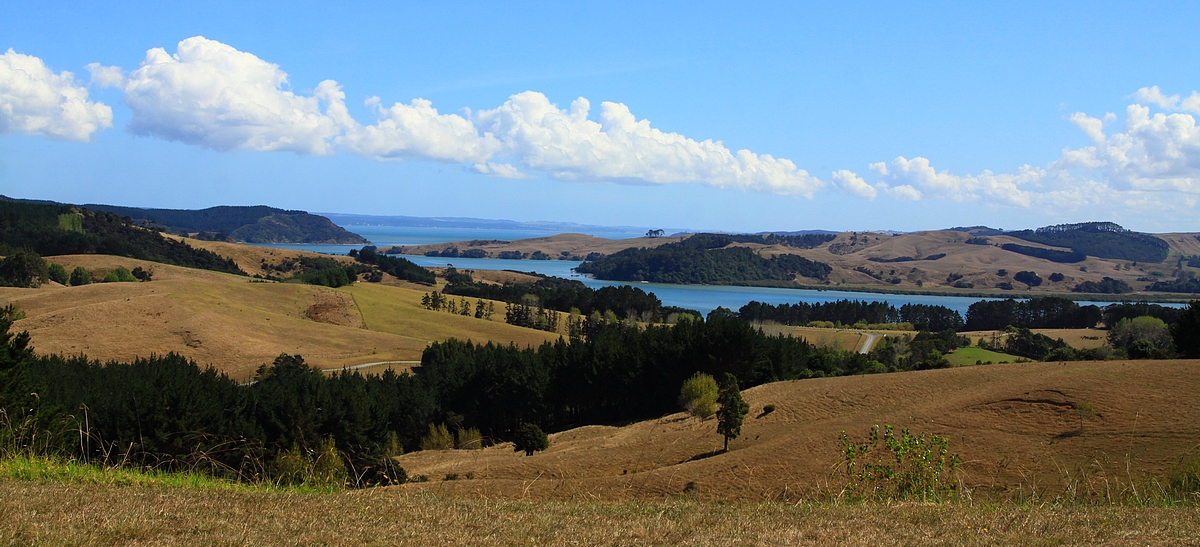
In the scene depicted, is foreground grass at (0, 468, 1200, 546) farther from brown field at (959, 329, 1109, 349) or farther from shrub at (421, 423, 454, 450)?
brown field at (959, 329, 1109, 349)

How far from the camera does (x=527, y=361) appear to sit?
54250 mm

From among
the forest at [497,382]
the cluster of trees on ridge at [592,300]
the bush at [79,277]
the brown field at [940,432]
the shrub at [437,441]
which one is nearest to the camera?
the brown field at [940,432]

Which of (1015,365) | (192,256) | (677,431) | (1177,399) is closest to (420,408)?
(677,431)

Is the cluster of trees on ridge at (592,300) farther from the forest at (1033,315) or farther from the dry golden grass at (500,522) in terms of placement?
the dry golden grass at (500,522)

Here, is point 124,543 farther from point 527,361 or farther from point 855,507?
point 527,361

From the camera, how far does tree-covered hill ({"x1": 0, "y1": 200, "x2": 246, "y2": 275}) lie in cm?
12269

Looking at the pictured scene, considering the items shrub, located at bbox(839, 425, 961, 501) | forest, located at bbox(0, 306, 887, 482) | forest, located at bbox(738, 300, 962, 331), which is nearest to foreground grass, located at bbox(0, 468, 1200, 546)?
shrub, located at bbox(839, 425, 961, 501)

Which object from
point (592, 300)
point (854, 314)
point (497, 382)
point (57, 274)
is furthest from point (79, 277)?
point (854, 314)

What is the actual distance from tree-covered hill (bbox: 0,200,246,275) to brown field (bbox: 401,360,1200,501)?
112 meters

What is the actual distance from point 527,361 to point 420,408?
8.13m

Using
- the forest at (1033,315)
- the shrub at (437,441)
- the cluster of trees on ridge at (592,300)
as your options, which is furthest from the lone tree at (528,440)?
the forest at (1033,315)

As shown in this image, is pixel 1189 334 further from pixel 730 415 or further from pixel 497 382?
pixel 497 382

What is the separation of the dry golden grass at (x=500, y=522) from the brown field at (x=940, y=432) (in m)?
6.80

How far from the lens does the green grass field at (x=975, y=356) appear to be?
250ft
